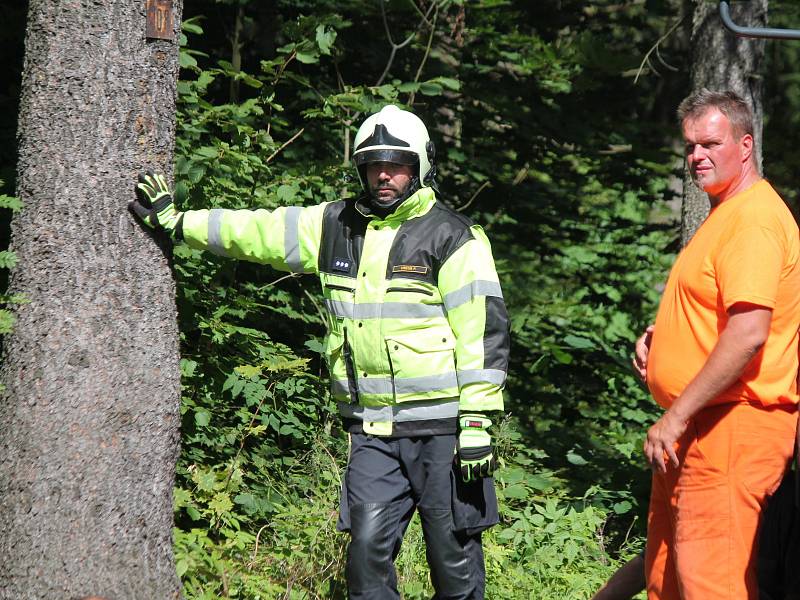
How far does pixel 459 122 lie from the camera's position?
823 cm

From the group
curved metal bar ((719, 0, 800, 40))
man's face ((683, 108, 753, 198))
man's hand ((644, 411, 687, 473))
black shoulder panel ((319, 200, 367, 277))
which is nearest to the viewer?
curved metal bar ((719, 0, 800, 40))

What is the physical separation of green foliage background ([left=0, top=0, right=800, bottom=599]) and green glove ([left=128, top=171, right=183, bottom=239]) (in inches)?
19.1

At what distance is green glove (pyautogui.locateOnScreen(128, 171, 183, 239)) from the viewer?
3914 millimetres

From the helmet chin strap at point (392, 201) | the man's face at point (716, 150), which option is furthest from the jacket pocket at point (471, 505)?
the man's face at point (716, 150)

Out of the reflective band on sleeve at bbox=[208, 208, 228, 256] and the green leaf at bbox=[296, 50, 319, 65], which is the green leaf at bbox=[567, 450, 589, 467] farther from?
the reflective band on sleeve at bbox=[208, 208, 228, 256]

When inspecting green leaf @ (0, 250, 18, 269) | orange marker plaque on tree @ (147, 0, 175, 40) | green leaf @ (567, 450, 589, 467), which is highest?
orange marker plaque on tree @ (147, 0, 175, 40)

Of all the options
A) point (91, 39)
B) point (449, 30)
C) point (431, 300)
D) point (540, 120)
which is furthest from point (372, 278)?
point (540, 120)

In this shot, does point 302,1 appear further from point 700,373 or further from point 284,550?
point 700,373

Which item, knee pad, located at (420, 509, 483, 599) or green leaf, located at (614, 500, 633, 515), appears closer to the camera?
knee pad, located at (420, 509, 483, 599)

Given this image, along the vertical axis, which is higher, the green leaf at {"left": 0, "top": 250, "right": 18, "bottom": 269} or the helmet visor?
the helmet visor

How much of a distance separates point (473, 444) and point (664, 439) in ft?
2.45

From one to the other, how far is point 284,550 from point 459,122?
439cm

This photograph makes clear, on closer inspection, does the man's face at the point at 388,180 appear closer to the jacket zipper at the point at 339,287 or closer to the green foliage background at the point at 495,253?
the jacket zipper at the point at 339,287

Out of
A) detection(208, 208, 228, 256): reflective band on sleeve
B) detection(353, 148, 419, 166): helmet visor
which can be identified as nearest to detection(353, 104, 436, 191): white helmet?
detection(353, 148, 419, 166): helmet visor
